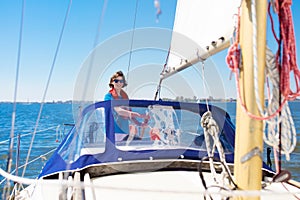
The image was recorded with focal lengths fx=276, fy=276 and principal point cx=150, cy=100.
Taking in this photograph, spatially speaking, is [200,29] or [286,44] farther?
[200,29]

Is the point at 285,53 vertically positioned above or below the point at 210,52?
below

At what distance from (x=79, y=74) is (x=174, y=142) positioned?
1.11 metres

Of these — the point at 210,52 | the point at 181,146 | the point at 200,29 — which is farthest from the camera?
the point at 181,146

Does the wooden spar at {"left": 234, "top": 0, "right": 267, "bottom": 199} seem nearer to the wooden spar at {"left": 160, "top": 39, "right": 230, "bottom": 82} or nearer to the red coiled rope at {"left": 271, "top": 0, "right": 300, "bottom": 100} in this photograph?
the red coiled rope at {"left": 271, "top": 0, "right": 300, "bottom": 100}

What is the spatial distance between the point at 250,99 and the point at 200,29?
1.18m

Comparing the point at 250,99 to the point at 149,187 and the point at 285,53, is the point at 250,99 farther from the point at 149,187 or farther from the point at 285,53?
the point at 149,187

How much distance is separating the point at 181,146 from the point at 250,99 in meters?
1.47

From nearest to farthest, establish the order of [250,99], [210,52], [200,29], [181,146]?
1. [250,99]
2. [210,52]
3. [200,29]
4. [181,146]

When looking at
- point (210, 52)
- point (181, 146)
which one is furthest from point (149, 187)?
point (210, 52)

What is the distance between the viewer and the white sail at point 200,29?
159 centimetres

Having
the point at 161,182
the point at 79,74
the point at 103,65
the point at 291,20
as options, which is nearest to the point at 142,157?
the point at 161,182

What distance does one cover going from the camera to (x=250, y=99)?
1.00m

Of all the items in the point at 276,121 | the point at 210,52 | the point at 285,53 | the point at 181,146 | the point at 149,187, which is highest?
the point at 210,52

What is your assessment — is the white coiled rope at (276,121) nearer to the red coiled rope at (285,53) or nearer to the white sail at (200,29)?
the red coiled rope at (285,53)
